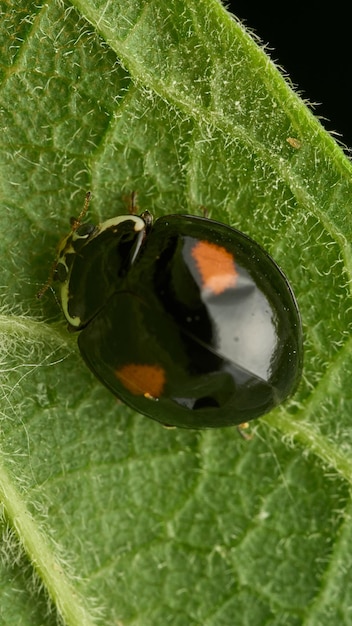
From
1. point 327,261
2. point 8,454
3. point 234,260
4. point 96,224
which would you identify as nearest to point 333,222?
point 327,261

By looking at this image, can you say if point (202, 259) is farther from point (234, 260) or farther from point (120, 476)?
point (120, 476)

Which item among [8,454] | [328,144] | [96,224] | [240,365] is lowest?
[8,454]

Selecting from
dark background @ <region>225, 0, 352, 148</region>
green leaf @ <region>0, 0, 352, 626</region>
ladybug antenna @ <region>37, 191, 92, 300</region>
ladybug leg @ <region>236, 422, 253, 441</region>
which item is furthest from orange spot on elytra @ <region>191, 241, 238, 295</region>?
dark background @ <region>225, 0, 352, 148</region>

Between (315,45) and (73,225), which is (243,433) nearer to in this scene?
(73,225)

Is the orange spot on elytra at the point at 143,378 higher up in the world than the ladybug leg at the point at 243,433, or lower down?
higher up

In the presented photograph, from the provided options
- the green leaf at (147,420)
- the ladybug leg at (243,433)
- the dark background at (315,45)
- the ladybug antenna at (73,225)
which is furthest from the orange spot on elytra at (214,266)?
the dark background at (315,45)

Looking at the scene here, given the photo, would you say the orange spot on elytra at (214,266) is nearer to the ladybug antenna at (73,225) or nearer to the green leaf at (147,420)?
the green leaf at (147,420)
